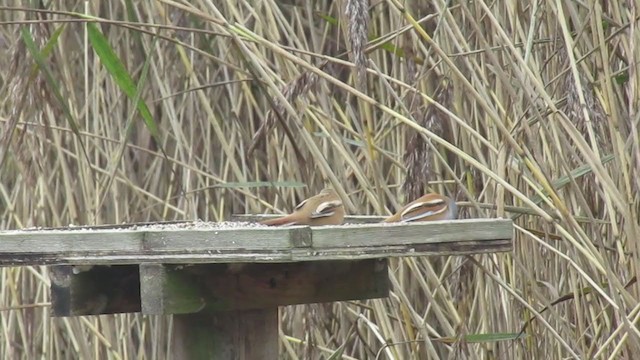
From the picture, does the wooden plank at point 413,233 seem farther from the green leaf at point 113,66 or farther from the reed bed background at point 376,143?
the green leaf at point 113,66

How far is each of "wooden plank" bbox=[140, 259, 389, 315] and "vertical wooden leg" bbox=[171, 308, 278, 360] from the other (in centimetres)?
7

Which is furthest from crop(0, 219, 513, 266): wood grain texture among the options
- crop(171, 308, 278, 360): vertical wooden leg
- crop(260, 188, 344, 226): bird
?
crop(171, 308, 278, 360): vertical wooden leg

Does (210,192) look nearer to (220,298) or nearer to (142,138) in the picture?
(142,138)

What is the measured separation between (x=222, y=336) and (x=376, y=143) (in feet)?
4.15

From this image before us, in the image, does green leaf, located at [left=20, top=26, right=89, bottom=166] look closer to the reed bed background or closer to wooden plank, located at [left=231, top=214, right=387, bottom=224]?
the reed bed background

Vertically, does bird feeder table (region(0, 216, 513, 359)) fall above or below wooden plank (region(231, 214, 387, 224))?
below

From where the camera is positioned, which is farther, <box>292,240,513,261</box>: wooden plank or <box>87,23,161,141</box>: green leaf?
<box>87,23,161,141</box>: green leaf

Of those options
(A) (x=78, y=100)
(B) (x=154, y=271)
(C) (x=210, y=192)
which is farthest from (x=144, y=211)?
(B) (x=154, y=271)

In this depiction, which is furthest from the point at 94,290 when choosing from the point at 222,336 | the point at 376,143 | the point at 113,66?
the point at 376,143

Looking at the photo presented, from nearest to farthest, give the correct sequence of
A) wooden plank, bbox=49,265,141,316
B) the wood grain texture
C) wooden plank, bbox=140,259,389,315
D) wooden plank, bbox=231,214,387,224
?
the wood grain texture < wooden plank, bbox=140,259,389,315 < wooden plank, bbox=49,265,141,316 < wooden plank, bbox=231,214,387,224

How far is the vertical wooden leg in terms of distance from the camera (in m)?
3.01

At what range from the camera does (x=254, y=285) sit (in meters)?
2.97

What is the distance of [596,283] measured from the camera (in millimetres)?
3275

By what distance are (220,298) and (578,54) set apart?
1339mm
